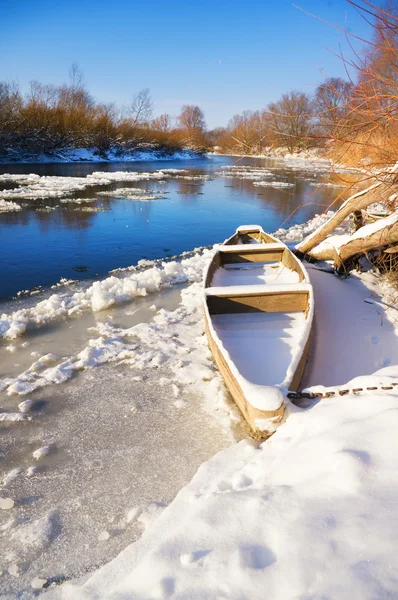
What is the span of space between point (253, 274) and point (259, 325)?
1.92 meters

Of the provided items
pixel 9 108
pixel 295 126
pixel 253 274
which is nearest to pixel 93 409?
pixel 295 126

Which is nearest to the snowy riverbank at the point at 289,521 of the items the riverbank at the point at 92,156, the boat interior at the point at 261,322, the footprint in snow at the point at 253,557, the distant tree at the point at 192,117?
the footprint in snow at the point at 253,557

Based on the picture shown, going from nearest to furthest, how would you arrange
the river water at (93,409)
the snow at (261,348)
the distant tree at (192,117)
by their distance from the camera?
the river water at (93,409)
the snow at (261,348)
the distant tree at (192,117)

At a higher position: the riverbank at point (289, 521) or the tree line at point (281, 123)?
the tree line at point (281, 123)

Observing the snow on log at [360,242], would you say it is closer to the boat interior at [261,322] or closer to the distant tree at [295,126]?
the boat interior at [261,322]

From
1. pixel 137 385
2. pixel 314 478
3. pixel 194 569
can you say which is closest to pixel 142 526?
pixel 194 569

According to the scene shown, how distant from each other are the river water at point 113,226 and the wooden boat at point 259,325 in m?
1.21

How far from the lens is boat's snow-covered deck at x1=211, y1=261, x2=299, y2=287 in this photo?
17.0ft

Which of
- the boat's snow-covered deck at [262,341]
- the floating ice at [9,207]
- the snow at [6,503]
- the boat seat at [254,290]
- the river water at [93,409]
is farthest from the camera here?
the floating ice at [9,207]

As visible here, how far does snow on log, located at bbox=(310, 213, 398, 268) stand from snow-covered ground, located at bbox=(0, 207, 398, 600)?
0.88 metres

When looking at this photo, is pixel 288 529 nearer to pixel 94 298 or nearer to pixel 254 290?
pixel 254 290

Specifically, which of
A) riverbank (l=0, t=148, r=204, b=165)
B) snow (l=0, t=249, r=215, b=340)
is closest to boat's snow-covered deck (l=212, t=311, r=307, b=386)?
snow (l=0, t=249, r=215, b=340)

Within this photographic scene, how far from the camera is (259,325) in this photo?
377 cm

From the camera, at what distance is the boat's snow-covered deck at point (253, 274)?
518 cm
